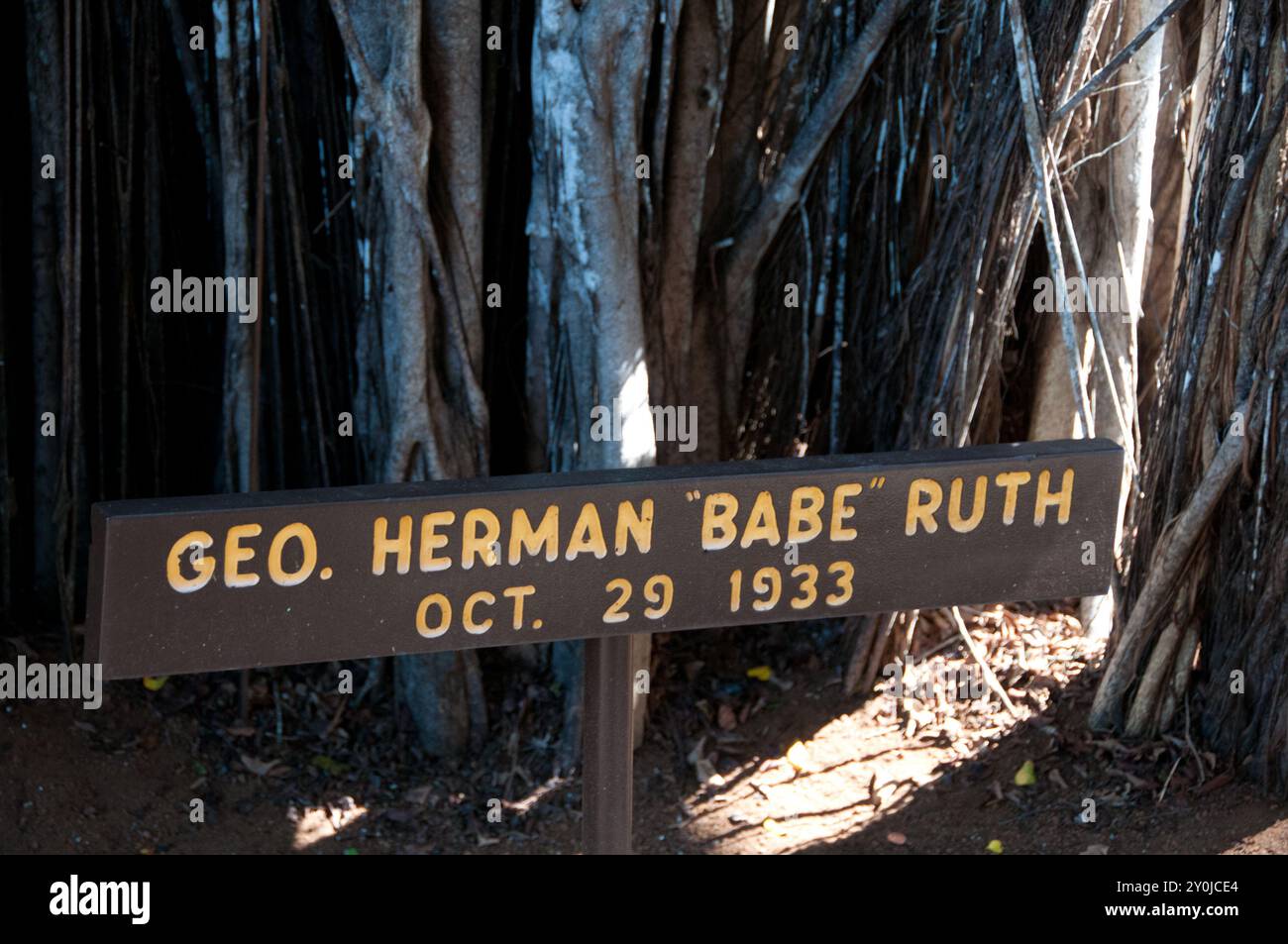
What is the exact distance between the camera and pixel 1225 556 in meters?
4.06

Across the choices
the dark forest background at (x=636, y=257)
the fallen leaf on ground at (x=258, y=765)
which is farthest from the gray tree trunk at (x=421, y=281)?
the fallen leaf on ground at (x=258, y=765)

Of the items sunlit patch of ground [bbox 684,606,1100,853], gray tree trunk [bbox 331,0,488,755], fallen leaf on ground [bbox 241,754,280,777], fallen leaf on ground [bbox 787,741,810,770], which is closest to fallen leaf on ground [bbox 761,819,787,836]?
sunlit patch of ground [bbox 684,606,1100,853]

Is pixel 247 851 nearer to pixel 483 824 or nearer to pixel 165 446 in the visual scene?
pixel 483 824

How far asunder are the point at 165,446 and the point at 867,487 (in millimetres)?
2913

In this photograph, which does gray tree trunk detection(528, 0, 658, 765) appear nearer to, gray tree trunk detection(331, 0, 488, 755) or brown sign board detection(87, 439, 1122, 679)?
gray tree trunk detection(331, 0, 488, 755)

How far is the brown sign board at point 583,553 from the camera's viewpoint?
217cm

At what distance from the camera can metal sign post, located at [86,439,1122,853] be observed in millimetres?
2170

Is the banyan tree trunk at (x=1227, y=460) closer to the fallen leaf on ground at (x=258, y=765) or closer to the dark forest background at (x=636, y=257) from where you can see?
the dark forest background at (x=636, y=257)

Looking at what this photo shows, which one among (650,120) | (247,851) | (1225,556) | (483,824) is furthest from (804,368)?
(247,851)

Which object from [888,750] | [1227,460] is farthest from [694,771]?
[1227,460]

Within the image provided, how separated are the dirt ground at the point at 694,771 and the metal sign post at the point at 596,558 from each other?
1761mm

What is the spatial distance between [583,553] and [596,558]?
0.02m

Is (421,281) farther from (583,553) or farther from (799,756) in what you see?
(583,553)
